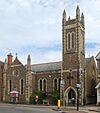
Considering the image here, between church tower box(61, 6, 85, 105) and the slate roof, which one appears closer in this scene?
church tower box(61, 6, 85, 105)

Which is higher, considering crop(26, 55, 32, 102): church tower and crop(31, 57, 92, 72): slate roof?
crop(31, 57, 92, 72): slate roof

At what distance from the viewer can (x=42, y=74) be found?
71.3m

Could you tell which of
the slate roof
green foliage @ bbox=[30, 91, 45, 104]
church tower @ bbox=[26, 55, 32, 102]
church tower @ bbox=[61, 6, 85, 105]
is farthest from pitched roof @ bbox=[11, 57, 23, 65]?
church tower @ bbox=[61, 6, 85, 105]

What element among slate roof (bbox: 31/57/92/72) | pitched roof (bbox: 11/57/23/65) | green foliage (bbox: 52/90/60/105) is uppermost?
pitched roof (bbox: 11/57/23/65)

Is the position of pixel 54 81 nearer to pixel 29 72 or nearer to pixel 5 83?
pixel 29 72

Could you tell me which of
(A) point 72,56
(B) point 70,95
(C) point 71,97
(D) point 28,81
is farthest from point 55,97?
(A) point 72,56

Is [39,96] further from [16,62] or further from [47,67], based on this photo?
[16,62]

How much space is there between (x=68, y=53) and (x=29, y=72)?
1104 centimetres

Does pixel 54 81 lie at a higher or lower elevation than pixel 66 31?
lower

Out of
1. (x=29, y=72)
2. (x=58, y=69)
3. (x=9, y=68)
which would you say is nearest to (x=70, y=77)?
(x=58, y=69)

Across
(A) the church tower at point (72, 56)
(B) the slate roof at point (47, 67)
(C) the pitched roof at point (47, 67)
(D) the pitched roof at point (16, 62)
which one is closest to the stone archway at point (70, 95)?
(A) the church tower at point (72, 56)

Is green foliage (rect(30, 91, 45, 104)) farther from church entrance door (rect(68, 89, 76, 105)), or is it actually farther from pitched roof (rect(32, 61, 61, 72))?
church entrance door (rect(68, 89, 76, 105))

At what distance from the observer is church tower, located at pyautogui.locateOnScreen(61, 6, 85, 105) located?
61.7 metres

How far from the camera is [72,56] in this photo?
63375 millimetres
